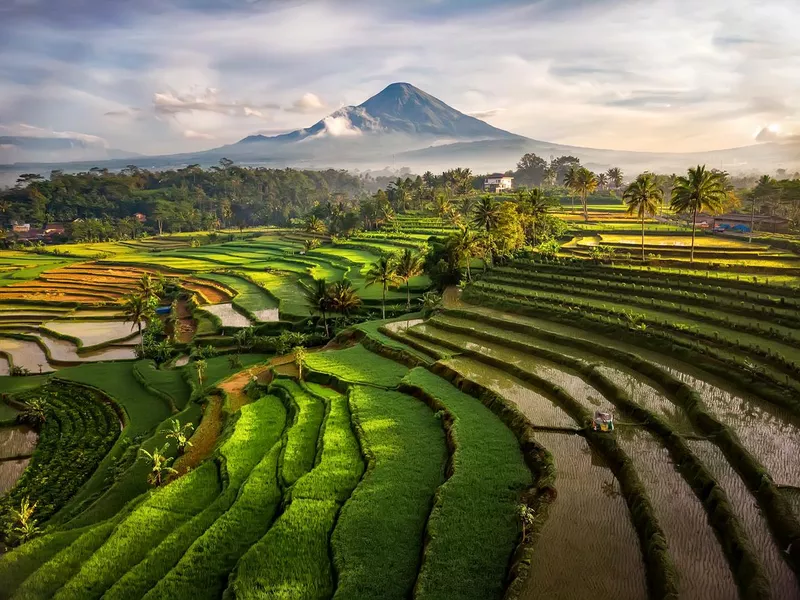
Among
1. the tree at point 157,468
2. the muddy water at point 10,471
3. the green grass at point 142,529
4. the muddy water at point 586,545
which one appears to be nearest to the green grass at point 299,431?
the green grass at point 142,529

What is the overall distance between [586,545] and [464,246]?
25269 millimetres

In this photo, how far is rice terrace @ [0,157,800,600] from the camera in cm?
956

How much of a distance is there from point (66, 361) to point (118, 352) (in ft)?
9.92

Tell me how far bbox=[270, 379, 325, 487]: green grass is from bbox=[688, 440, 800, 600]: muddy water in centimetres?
951

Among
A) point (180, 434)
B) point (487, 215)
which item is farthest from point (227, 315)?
point (180, 434)

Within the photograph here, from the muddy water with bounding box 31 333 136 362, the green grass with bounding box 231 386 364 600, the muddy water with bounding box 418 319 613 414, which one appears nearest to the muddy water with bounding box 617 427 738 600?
the muddy water with bounding box 418 319 613 414

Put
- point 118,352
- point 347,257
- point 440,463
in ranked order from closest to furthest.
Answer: point 440,463, point 118,352, point 347,257

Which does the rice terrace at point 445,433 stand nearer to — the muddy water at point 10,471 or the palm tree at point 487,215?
the muddy water at point 10,471

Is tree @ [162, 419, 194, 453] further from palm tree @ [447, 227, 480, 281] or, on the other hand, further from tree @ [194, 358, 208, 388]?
palm tree @ [447, 227, 480, 281]

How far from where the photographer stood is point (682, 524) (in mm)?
10078

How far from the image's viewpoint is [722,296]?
23.8 meters

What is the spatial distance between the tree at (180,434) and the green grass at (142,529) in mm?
2521

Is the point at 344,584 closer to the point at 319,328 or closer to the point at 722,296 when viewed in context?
the point at 722,296

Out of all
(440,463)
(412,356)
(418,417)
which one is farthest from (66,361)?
(440,463)
